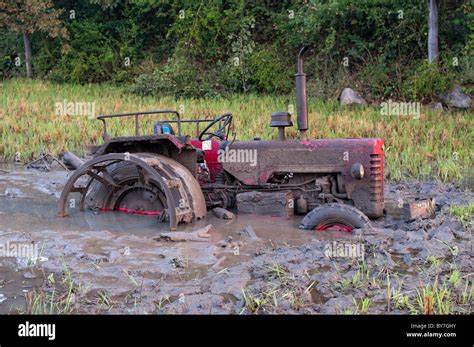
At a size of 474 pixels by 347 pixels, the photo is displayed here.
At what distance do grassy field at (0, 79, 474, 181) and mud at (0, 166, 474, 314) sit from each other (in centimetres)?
367

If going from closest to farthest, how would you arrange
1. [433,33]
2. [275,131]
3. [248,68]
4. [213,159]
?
[213,159], [275,131], [433,33], [248,68]

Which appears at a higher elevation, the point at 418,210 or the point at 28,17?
the point at 28,17

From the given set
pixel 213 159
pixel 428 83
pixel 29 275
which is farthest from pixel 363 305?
pixel 428 83

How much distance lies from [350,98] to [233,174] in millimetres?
10505

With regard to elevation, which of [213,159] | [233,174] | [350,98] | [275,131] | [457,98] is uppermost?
[350,98]

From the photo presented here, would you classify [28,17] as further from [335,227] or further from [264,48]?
[335,227]

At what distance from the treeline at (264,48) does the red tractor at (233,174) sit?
10.7 metres

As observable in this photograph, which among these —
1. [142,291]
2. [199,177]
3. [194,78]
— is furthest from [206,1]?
[142,291]

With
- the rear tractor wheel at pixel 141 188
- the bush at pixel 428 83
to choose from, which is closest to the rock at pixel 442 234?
the rear tractor wheel at pixel 141 188

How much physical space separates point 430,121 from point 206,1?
464 inches

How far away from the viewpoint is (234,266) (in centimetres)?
509

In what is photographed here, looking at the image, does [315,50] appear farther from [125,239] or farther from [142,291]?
[142,291]

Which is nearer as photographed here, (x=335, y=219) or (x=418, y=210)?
(x=335, y=219)

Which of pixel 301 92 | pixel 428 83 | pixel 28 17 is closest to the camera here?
pixel 301 92
